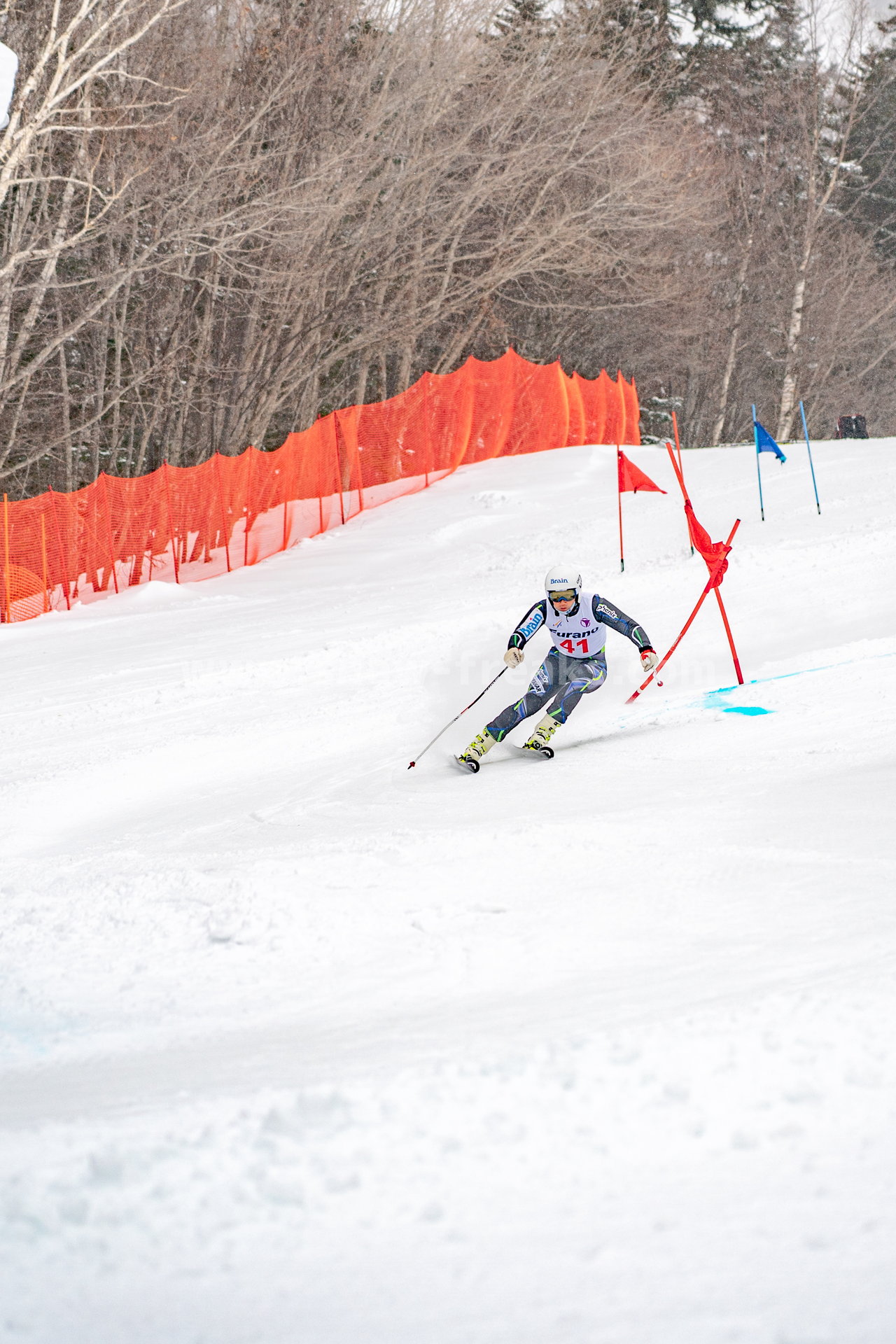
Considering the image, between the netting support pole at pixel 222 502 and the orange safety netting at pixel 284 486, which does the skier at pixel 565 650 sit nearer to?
the orange safety netting at pixel 284 486

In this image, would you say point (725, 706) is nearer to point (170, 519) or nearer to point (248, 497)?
point (170, 519)

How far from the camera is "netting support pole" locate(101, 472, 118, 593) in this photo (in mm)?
16062

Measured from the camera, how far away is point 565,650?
924cm

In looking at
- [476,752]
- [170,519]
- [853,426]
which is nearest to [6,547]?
[170,519]

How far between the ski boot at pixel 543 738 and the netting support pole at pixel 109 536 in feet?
30.1

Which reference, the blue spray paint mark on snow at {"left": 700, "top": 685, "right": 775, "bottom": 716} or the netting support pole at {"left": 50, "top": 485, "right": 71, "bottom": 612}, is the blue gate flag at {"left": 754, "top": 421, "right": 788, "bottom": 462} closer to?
the blue spray paint mark on snow at {"left": 700, "top": 685, "right": 775, "bottom": 716}

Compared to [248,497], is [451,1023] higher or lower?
lower

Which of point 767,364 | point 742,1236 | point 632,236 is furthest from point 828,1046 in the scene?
point 767,364

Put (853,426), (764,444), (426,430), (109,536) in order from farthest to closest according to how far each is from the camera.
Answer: (853,426), (426,430), (109,536), (764,444)

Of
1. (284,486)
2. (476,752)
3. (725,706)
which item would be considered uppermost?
(284,486)

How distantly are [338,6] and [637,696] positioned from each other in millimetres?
17088

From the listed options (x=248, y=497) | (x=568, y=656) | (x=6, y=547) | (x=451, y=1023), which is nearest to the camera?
(x=451, y=1023)

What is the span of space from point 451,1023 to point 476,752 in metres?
4.78

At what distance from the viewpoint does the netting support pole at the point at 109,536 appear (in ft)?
52.7
